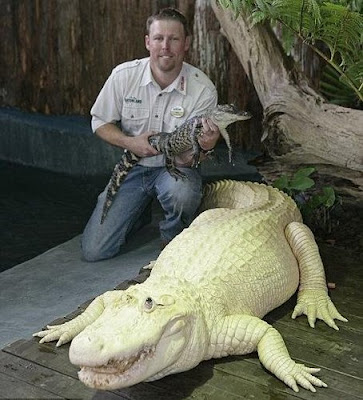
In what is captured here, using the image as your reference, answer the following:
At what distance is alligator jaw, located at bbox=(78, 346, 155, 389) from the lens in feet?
7.00

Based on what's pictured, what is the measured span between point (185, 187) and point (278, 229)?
86 cm

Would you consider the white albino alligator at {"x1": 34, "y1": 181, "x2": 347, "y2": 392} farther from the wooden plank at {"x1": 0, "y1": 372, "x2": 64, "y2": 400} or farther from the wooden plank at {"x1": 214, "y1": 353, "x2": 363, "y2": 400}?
the wooden plank at {"x1": 0, "y1": 372, "x2": 64, "y2": 400}

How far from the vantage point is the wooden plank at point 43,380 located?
2.36 metres

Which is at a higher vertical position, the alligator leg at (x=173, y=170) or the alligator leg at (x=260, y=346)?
the alligator leg at (x=173, y=170)

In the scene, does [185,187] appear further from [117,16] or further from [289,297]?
[117,16]

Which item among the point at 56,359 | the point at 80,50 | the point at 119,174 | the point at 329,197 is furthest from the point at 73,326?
the point at 80,50

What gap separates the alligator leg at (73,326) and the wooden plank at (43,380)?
0.53 ft

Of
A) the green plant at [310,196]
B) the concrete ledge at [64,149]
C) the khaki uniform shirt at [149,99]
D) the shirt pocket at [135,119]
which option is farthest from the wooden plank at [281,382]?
the concrete ledge at [64,149]

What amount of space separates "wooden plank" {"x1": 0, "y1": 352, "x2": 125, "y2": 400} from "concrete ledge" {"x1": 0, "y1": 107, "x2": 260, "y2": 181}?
3.40 metres

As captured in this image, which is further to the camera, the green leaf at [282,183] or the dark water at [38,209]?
the dark water at [38,209]

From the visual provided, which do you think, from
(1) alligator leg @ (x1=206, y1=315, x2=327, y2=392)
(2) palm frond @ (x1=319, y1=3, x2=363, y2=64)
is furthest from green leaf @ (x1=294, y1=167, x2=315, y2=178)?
(1) alligator leg @ (x1=206, y1=315, x2=327, y2=392)

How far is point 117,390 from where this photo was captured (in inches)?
93.7

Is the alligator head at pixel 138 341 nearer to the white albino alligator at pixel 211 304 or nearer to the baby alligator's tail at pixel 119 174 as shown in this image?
the white albino alligator at pixel 211 304

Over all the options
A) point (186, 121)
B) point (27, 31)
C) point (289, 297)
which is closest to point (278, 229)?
point (289, 297)
